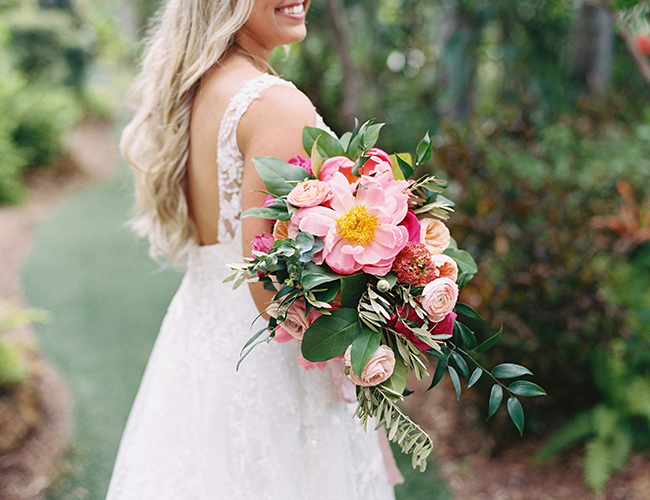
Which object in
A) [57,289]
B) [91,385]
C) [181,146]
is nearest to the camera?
[181,146]

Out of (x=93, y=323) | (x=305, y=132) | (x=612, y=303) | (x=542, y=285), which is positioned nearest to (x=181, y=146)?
(x=305, y=132)

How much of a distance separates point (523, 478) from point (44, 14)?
40.7ft

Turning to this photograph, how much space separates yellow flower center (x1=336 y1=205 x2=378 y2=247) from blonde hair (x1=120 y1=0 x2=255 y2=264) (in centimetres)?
64

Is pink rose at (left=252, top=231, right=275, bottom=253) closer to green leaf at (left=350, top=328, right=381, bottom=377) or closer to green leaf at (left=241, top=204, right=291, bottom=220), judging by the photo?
green leaf at (left=241, top=204, right=291, bottom=220)

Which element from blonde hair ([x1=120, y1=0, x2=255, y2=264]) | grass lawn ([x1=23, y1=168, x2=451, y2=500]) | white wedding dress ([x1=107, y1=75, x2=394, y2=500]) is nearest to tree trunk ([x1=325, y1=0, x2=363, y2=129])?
grass lawn ([x1=23, y1=168, x2=451, y2=500])

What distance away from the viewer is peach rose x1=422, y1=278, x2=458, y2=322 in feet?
3.82

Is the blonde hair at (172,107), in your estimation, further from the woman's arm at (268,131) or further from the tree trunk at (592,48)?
the tree trunk at (592,48)

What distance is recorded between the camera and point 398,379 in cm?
120

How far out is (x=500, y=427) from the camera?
314 centimetres

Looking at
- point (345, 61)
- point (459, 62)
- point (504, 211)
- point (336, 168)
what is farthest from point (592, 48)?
point (336, 168)

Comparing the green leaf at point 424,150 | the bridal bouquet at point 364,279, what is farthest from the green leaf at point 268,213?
the green leaf at point 424,150

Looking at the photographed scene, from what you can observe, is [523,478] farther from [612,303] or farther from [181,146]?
[181,146]

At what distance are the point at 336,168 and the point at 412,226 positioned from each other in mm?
222

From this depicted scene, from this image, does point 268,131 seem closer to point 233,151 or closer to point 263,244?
point 233,151
